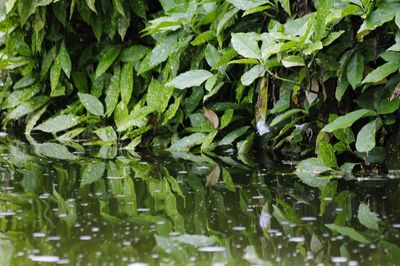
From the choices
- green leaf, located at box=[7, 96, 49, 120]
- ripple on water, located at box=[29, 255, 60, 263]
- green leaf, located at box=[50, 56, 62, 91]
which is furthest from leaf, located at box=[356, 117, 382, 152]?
green leaf, located at box=[7, 96, 49, 120]

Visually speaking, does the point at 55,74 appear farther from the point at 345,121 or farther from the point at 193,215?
the point at 193,215

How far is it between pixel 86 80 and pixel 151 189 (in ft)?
6.31

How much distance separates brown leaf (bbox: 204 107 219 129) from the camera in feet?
13.5

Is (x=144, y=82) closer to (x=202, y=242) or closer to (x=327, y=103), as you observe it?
(x=327, y=103)

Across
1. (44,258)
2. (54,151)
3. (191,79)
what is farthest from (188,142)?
(44,258)

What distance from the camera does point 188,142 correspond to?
4.20m

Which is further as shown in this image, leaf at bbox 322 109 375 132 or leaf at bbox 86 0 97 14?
leaf at bbox 86 0 97 14

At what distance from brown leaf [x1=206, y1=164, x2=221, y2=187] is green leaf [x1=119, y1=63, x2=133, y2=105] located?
1062 mm

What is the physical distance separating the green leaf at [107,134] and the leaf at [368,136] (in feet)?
5.45

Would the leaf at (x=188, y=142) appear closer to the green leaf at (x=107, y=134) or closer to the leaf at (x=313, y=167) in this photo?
the green leaf at (x=107, y=134)

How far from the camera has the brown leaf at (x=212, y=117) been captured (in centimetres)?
410

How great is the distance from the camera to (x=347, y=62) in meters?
3.40

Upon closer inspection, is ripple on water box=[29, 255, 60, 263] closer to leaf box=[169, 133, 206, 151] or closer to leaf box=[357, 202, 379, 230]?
leaf box=[357, 202, 379, 230]

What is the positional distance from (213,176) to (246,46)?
1.84ft
